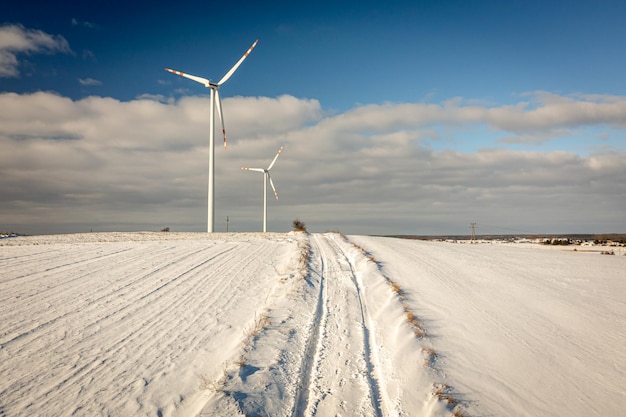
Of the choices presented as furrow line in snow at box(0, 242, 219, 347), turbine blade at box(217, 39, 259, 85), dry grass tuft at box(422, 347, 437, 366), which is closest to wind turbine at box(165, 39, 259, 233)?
turbine blade at box(217, 39, 259, 85)

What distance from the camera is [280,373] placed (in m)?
6.92

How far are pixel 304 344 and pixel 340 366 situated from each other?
1.36 meters

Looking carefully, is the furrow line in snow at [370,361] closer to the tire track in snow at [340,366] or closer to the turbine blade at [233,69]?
the tire track in snow at [340,366]

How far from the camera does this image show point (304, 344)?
8.32 metres

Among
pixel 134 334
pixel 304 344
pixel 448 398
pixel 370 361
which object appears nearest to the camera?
pixel 448 398

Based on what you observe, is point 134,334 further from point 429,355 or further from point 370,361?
point 429,355

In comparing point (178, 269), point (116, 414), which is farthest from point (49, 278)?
point (116, 414)

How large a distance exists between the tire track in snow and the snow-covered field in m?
0.03

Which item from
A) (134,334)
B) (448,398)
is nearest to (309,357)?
(448,398)

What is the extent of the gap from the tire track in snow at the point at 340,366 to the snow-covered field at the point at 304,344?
0.11 ft

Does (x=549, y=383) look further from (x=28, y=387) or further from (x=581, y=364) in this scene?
(x=28, y=387)

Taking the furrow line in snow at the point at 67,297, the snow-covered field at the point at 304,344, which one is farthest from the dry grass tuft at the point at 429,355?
the furrow line in snow at the point at 67,297

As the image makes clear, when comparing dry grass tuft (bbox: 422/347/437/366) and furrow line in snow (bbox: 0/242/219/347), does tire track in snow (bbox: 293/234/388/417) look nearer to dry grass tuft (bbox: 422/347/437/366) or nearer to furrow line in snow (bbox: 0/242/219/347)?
dry grass tuft (bbox: 422/347/437/366)

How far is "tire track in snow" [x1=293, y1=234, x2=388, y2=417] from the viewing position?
5.83m
